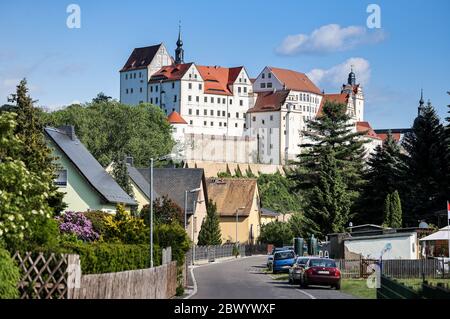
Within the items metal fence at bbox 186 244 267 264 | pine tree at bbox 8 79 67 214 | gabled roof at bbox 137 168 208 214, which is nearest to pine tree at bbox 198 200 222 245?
metal fence at bbox 186 244 267 264

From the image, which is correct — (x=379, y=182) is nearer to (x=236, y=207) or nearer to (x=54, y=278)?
(x=236, y=207)

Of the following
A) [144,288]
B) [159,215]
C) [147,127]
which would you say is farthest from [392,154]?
[147,127]

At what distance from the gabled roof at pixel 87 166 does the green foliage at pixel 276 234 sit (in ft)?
172

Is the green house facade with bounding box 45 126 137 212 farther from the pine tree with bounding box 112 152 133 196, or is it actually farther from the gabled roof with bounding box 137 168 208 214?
the gabled roof with bounding box 137 168 208 214

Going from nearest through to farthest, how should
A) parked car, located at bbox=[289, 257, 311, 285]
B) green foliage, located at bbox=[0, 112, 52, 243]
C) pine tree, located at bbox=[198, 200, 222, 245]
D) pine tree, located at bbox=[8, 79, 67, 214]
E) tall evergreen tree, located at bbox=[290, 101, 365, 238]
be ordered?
green foliage, located at bbox=[0, 112, 52, 243] → parked car, located at bbox=[289, 257, 311, 285] → pine tree, located at bbox=[8, 79, 67, 214] → tall evergreen tree, located at bbox=[290, 101, 365, 238] → pine tree, located at bbox=[198, 200, 222, 245]

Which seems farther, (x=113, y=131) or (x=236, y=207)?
(x=113, y=131)

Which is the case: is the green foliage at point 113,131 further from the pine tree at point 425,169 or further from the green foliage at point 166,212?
the pine tree at point 425,169

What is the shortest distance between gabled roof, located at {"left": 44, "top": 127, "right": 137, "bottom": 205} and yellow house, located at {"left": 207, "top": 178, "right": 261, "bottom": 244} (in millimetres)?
46989

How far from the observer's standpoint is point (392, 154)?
7562 cm

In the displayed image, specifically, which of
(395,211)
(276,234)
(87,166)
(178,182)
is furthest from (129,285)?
(276,234)

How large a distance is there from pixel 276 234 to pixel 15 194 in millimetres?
93796

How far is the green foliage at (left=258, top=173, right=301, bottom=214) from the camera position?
158m

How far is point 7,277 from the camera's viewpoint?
18.1m
